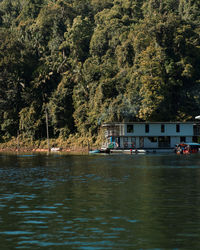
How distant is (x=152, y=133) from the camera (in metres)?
107

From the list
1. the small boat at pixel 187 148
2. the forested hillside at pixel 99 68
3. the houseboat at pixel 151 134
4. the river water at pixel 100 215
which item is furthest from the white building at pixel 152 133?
the river water at pixel 100 215

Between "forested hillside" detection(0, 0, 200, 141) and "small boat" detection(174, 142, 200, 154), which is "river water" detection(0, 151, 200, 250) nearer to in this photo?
"small boat" detection(174, 142, 200, 154)

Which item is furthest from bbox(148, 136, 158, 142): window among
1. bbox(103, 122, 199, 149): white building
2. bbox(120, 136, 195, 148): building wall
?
bbox(120, 136, 195, 148): building wall

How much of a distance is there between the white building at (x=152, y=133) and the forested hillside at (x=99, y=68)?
5.06 m

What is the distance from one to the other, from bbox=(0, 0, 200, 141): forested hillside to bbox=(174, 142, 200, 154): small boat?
14.1 meters

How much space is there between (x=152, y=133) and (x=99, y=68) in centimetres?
2963

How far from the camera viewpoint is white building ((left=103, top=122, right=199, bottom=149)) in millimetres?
106750

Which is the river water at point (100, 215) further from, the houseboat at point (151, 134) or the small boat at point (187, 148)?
the houseboat at point (151, 134)

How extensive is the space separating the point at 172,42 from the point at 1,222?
349 feet

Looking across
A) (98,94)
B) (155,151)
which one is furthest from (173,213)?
(98,94)

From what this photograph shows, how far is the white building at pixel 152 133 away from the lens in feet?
350

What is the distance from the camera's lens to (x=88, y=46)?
15462 cm

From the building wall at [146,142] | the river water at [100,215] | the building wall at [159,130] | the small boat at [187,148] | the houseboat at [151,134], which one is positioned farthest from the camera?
the building wall at [146,142]

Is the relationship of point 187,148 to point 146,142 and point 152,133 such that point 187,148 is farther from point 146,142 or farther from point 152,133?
point 146,142
